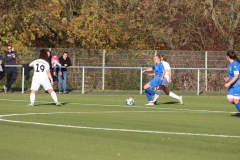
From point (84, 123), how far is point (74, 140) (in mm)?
3493

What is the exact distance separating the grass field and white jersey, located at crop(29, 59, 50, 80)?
59.1 inches

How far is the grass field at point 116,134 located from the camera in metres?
10.7

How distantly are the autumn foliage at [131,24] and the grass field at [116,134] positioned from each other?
2040 centimetres

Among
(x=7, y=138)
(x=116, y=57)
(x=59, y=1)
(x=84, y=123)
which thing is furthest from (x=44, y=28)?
(x=7, y=138)

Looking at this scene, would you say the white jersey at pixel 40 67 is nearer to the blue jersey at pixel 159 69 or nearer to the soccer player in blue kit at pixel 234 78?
the blue jersey at pixel 159 69

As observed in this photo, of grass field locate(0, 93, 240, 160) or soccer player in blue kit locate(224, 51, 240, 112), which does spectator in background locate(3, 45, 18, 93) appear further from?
soccer player in blue kit locate(224, 51, 240, 112)

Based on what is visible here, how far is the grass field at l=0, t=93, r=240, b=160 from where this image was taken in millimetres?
10703

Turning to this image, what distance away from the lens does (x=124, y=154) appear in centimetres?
1059

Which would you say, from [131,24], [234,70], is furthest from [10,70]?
[234,70]

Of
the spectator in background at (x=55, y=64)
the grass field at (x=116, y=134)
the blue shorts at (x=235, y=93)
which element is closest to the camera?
the grass field at (x=116, y=134)

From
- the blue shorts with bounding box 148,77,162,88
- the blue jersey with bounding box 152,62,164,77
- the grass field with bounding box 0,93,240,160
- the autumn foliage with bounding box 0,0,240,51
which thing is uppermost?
the autumn foliage with bounding box 0,0,240,51

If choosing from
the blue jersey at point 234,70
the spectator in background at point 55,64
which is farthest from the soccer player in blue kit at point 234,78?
the spectator in background at point 55,64

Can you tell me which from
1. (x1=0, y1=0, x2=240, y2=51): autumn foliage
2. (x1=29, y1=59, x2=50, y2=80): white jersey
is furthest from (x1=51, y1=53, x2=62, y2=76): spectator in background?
(x1=29, y1=59, x2=50, y2=80): white jersey

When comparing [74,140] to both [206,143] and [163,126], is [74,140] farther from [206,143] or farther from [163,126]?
[163,126]
